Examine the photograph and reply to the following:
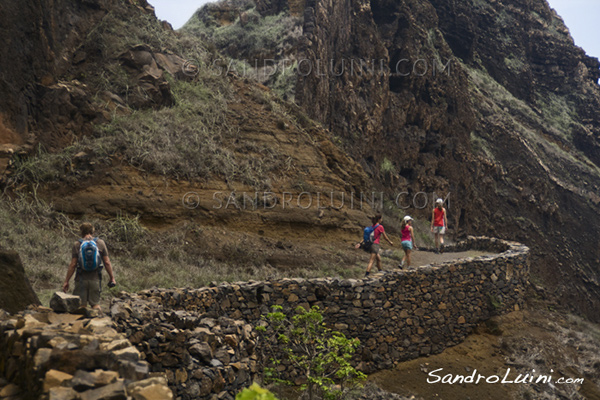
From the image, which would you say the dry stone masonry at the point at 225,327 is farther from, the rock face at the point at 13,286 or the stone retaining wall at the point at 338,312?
the rock face at the point at 13,286

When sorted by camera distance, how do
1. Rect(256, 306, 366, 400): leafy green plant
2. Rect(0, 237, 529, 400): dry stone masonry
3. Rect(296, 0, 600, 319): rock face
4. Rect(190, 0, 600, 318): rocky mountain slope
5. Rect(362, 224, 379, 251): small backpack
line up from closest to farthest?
Rect(0, 237, 529, 400): dry stone masonry < Rect(256, 306, 366, 400): leafy green plant < Rect(362, 224, 379, 251): small backpack < Rect(190, 0, 600, 318): rocky mountain slope < Rect(296, 0, 600, 319): rock face

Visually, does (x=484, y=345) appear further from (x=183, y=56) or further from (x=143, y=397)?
(x=183, y=56)

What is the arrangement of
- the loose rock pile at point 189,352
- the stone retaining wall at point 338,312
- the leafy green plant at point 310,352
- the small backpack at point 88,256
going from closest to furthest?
1. the loose rock pile at point 189,352
2. the stone retaining wall at point 338,312
3. the small backpack at point 88,256
4. the leafy green plant at point 310,352

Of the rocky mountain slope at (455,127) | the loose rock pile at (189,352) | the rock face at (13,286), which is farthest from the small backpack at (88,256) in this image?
the rocky mountain slope at (455,127)

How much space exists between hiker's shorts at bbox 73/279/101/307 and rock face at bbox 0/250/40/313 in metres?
0.75

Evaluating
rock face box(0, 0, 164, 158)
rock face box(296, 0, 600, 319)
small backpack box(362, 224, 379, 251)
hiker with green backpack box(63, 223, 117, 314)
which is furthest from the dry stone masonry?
rock face box(296, 0, 600, 319)

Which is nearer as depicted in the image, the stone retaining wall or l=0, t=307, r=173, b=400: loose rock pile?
l=0, t=307, r=173, b=400: loose rock pile

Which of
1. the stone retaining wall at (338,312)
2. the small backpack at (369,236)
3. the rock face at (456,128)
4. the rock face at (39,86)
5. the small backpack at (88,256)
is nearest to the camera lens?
the stone retaining wall at (338,312)

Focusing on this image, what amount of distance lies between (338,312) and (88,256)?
211 inches

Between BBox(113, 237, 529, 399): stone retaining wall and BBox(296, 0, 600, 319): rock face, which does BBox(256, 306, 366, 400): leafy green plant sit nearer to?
BBox(113, 237, 529, 399): stone retaining wall

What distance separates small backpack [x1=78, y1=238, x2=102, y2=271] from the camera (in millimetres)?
6512

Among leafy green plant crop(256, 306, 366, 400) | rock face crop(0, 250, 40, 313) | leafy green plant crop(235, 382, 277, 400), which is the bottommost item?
leafy green plant crop(256, 306, 366, 400)

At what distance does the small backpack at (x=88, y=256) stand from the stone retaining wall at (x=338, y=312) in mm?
787

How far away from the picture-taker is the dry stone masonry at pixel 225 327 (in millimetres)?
3014
